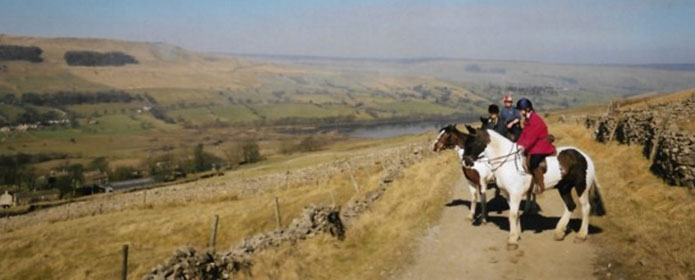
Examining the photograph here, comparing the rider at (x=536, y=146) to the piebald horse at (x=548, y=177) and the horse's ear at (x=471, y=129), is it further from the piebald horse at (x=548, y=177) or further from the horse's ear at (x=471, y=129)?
the horse's ear at (x=471, y=129)

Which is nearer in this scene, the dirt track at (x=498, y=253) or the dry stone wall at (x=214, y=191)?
the dirt track at (x=498, y=253)

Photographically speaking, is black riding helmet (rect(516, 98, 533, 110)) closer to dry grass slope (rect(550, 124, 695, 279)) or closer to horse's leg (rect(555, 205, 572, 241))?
horse's leg (rect(555, 205, 572, 241))

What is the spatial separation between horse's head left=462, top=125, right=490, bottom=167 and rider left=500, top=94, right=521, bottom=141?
1.92 metres

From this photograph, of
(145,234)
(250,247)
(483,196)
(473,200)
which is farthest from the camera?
(145,234)

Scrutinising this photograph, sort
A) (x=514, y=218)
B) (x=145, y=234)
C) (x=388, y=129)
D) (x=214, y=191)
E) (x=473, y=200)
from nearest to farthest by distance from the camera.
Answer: (x=514, y=218)
(x=473, y=200)
(x=145, y=234)
(x=214, y=191)
(x=388, y=129)

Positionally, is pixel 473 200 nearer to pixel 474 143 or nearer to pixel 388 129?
pixel 474 143

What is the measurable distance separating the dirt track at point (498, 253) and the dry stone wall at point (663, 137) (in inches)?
186

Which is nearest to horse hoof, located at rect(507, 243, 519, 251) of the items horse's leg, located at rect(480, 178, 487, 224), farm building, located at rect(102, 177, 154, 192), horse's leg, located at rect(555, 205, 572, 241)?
horse's leg, located at rect(555, 205, 572, 241)

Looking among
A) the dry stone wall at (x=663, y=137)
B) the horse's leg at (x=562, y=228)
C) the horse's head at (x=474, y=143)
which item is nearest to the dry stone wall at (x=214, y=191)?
the dry stone wall at (x=663, y=137)

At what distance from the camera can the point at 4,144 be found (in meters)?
149

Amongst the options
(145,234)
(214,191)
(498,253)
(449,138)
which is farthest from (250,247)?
(214,191)

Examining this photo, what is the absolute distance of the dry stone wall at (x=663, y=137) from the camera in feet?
54.6

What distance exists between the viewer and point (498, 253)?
41.0 feet

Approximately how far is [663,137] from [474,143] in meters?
10.2
